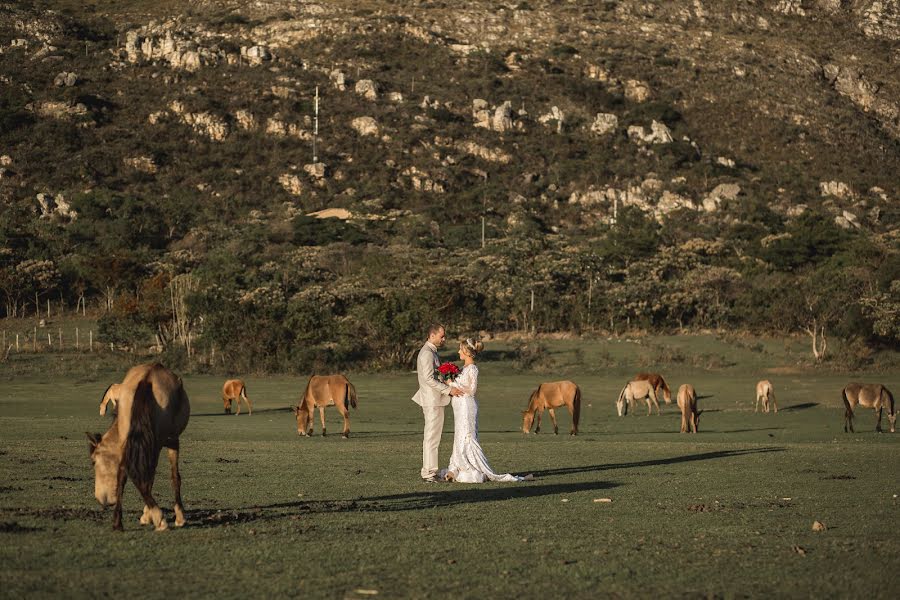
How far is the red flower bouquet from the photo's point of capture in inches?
615

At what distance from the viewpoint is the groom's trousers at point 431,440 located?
1527 centimetres

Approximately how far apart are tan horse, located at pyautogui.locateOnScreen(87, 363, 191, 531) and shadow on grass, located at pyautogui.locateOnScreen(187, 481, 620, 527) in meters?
0.77

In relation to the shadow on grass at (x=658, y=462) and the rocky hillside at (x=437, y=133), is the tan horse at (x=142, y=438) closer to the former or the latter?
the shadow on grass at (x=658, y=462)

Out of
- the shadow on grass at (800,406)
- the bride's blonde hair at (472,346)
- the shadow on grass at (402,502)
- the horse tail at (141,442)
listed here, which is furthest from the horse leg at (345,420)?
the shadow on grass at (800,406)

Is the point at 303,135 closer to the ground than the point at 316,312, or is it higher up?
higher up

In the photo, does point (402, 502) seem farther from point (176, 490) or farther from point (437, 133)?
point (437, 133)

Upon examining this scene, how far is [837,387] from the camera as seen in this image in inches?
1677

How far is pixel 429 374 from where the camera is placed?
1552 centimetres

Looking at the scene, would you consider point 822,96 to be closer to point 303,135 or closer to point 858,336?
point 303,135

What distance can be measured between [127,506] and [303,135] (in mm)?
110513

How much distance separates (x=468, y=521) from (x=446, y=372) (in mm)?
4730

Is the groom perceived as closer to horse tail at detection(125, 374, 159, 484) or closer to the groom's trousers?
the groom's trousers

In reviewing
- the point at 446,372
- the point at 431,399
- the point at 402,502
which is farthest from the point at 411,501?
the point at 446,372

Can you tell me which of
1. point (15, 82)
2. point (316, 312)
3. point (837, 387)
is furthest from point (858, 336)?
point (15, 82)
